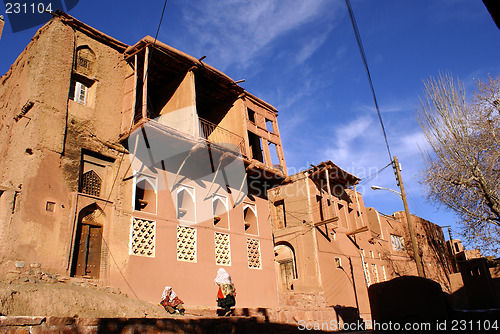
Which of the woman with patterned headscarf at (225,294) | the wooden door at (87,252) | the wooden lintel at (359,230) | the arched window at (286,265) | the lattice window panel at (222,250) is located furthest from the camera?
the wooden lintel at (359,230)

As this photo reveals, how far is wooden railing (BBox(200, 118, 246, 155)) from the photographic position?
52.3 ft

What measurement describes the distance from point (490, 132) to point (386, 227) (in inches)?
466

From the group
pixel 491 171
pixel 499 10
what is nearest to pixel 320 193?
pixel 491 171

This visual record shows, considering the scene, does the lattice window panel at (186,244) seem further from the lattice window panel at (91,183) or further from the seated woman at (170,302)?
the lattice window panel at (91,183)

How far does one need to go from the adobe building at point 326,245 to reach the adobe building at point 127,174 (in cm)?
389

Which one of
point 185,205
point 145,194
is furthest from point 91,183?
point 185,205

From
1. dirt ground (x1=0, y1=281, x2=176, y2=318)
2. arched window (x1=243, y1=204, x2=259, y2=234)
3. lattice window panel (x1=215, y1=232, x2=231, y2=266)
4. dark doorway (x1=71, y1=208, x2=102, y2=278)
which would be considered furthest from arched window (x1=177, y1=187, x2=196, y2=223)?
dirt ground (x1=0, y1=281, x2=176, y2=318)

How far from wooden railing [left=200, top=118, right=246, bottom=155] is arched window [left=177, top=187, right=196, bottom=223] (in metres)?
2.76

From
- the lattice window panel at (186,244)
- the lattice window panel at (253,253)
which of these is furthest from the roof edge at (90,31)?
the lattice window panel at (253,253)

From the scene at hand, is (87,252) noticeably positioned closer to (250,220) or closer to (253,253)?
(253,253)

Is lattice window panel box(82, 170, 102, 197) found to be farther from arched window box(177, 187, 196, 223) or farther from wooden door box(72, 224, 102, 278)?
arched window box(177, 187, 196, 223)

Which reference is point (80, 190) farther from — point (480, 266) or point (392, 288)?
point (480, 266)

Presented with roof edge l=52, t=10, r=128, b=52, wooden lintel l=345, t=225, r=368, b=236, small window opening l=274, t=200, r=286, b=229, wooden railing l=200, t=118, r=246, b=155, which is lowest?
wooden lintel l=345, t=225, r=368, b=236

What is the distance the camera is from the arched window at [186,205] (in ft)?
44.8
